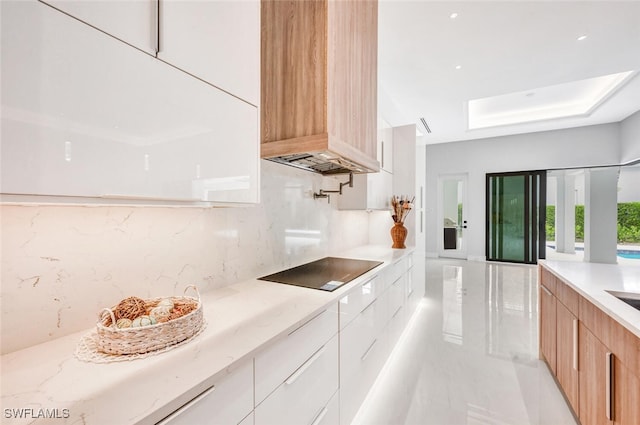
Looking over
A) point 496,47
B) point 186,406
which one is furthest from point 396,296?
point 496,47

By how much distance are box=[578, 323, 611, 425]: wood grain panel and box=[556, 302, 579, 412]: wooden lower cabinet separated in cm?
7

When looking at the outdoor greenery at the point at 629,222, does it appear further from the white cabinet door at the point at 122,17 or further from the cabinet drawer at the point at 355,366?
the white cabinet door at the point at 122,17

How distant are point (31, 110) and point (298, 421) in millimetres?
1319

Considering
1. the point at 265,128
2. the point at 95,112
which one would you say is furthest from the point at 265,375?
the point at 265,128

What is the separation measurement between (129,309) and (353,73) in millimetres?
1745

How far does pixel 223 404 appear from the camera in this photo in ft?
2.54

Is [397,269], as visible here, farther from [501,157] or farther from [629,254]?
[501,157]

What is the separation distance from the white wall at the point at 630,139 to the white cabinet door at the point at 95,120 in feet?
23.7

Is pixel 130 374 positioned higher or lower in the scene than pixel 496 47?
lower

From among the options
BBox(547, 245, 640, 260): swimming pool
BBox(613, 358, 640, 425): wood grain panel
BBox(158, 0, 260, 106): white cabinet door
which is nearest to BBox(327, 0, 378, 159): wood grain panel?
BBox(158, 0, 260, 106): white cabinet door

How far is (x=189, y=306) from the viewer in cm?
100

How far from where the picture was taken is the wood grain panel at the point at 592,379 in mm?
1306

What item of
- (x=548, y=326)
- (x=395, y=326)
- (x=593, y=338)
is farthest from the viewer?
(x=395, y=326)

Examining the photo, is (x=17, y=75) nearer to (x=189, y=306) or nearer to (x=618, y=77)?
(x=189, y=306)
